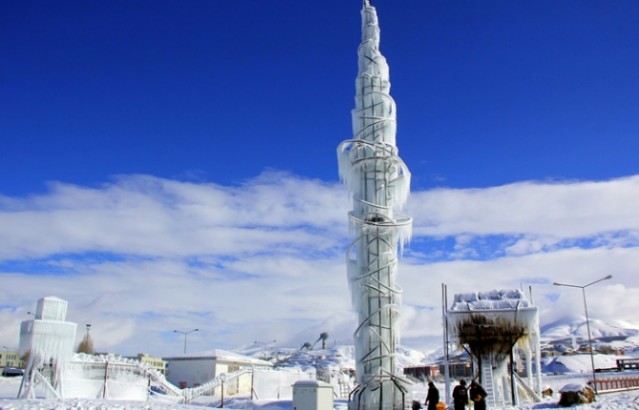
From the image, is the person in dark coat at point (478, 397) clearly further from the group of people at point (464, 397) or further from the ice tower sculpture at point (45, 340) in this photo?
the ice tower sculpture at point (45, 340)

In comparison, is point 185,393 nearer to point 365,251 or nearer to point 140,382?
point 140,382

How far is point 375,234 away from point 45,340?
62.2 ft

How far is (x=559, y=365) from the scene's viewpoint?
130m

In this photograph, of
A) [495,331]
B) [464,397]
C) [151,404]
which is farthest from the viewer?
[495,331]

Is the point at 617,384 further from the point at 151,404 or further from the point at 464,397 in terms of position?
the point at 151,404

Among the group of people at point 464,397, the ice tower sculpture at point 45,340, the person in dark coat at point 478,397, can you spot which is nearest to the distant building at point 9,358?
the ice tower sculpture at point 45,340

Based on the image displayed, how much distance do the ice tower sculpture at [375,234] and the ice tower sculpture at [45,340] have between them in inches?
639

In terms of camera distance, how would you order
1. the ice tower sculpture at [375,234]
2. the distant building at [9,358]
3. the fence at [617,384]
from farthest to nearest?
the distant building at [9,358]
the fence at [617,384]
the ice tower sculpture at [375,234]

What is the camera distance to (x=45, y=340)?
31.6 m

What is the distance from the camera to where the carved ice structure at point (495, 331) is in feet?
132

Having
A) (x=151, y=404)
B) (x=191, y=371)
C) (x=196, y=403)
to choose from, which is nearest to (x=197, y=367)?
(x=191, y=371)

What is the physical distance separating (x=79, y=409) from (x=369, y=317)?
1740 cm

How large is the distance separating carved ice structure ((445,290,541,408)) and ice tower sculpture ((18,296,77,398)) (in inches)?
980

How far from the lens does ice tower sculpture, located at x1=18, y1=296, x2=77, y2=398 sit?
3131 centimetres
